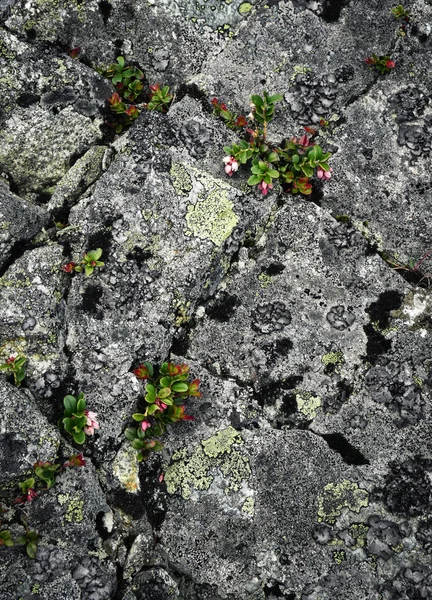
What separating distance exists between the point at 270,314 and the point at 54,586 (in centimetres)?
274

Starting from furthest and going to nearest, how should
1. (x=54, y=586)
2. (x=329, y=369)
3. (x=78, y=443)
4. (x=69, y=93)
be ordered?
1. (x=69, y=93)
2. (x=329, y=369)
3. (x=78, y=443)
4. (x=54, y=586)

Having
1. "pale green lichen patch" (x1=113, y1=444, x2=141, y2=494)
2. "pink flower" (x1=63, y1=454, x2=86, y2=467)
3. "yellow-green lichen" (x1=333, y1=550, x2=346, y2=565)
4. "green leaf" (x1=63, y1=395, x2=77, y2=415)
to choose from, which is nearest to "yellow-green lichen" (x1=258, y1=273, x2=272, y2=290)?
"pale green lichen patch" (x1=113, y1=444, x2=141, y2=494)

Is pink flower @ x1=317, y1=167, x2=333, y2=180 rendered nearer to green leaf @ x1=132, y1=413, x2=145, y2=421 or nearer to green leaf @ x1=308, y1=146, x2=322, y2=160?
green leaf @ x1=308, y1=146, x2=322, y2=160

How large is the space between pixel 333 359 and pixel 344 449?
75cm

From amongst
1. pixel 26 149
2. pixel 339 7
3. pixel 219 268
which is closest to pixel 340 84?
pixel 339 7

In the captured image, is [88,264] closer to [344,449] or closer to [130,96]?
[130,96]

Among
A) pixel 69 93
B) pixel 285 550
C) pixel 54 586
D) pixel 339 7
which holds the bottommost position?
pixel 54 586

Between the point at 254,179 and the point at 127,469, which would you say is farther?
the point at 254,179

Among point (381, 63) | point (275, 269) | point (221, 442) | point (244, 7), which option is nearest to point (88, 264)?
point (275, 269)

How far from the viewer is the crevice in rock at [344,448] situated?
5062 millimetres

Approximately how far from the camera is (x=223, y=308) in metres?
5.45

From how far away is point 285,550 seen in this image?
4.89 m

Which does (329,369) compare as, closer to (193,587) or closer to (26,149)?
(193,587)

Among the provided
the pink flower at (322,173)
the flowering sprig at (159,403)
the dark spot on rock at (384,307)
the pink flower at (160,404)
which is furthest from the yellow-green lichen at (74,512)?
the pink flower at (322,173)
